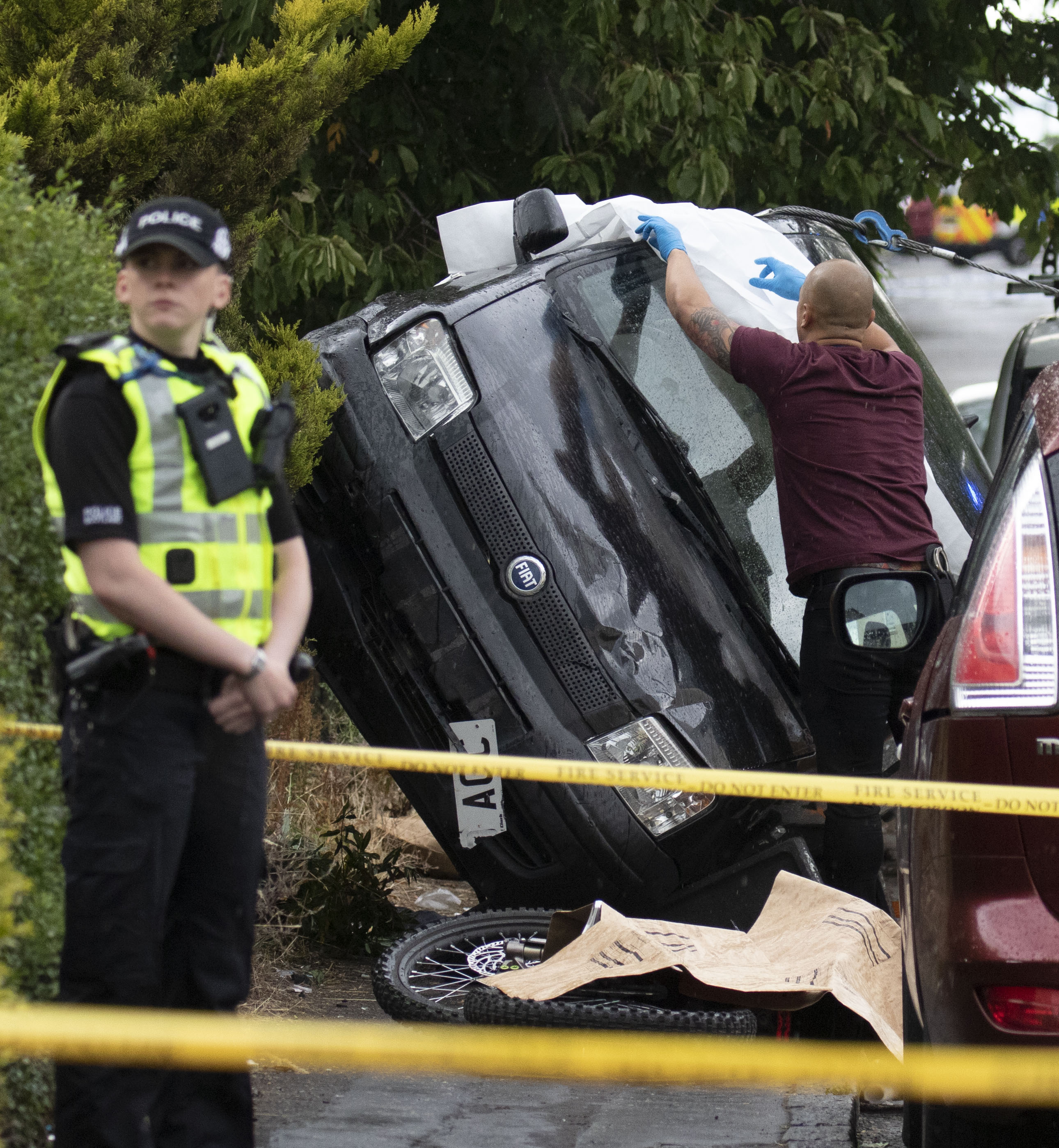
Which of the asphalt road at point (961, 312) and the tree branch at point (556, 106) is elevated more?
the tree branch at point (556, 106)

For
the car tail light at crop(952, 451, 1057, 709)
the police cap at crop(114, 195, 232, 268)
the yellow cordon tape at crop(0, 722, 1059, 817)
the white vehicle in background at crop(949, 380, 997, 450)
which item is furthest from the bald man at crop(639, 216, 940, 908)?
the white vehicle in background at crop(949, 380, 997, 450)

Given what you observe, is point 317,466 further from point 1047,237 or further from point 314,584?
point 1047,237

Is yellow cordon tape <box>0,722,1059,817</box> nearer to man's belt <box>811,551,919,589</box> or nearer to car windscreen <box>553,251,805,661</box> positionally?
man's belt <box>811,551,919,589</box>

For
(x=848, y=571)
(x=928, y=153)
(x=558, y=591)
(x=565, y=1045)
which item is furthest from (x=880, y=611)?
(x=928, y=153)

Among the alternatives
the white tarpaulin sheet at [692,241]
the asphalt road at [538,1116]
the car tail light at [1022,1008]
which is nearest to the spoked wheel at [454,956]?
the asphalt road at [538,1116]

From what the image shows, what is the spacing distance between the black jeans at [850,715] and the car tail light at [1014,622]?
5.04 ft

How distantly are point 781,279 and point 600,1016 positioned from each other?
2.62 meters

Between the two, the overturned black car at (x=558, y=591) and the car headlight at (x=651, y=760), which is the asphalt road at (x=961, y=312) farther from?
the car headlight at (x=651, y=760)

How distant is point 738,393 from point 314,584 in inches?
59.1

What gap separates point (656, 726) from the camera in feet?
15.6

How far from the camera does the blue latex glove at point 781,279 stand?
5566mm

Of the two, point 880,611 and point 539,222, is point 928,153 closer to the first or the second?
point 539,222

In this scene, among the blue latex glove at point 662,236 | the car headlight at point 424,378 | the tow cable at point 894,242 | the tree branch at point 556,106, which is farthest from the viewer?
the tree branch at point 556,106

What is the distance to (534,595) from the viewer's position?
191 inches
